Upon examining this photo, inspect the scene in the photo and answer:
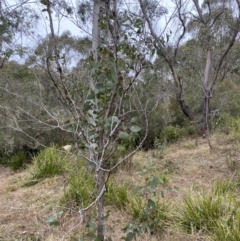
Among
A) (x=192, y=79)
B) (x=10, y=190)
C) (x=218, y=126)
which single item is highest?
(x=192, y=79)

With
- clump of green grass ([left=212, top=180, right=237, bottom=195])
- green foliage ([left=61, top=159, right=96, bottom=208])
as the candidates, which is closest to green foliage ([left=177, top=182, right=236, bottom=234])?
clump of green grass ([left=212, top=180, right=237, bottom=195])

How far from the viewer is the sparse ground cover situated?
241cm

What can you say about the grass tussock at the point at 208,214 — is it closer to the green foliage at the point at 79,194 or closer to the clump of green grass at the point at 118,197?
the clump of green grass at the point at 118,197

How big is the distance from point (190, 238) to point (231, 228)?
1.15 feet

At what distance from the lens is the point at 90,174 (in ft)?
11.9

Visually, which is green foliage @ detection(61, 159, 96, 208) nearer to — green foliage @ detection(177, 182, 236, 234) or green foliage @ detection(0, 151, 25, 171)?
green foliage @ detection(177, 182, 236, 234)

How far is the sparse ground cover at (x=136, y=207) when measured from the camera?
2.41 m

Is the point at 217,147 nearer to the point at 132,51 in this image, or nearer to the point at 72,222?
the point at 72,222

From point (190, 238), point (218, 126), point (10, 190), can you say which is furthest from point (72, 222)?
point (218, 126)

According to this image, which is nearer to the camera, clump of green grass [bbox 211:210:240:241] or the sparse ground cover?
clump of green grass [bbox 211:210:240:241]

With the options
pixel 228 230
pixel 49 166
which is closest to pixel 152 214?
pixel 228 230

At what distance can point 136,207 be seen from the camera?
2.74 metres

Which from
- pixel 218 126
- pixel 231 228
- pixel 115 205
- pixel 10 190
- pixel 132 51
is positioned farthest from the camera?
pixel 218 126

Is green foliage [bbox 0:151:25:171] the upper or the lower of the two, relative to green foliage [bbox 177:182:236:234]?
lower
